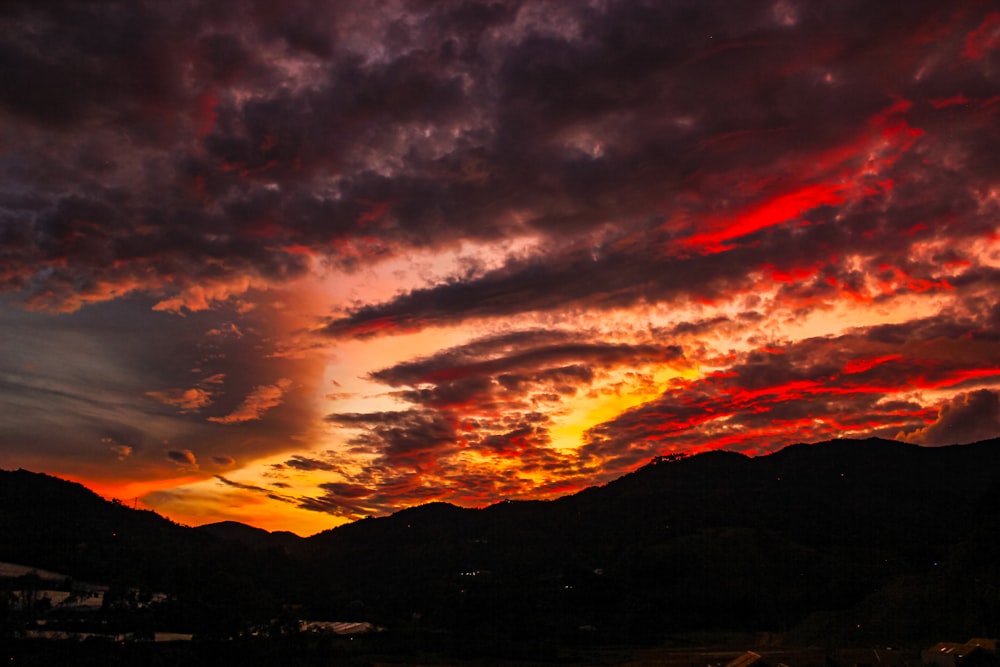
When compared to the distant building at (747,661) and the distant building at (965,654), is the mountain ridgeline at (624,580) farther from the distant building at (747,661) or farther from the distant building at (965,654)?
the distant building at (747,661)

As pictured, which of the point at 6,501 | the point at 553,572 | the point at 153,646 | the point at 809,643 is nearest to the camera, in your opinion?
the point at 153,646

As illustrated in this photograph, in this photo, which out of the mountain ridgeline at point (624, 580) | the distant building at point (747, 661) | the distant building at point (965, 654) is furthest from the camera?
the mountain ridgeline at point (624, 580)

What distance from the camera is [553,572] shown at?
520ft

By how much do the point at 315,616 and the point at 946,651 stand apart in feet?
310

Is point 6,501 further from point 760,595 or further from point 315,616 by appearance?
point 760,595

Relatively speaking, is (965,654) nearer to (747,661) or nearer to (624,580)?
(747,661)

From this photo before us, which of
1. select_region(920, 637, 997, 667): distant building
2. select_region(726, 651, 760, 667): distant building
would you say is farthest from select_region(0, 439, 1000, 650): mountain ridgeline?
select_region(726, 651, 760, 667): distant building

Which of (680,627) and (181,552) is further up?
(181,552)

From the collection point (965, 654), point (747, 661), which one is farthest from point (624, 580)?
point (965, 654)

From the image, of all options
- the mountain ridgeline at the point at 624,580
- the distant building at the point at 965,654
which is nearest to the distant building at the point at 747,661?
the distant building at the point at 965,654

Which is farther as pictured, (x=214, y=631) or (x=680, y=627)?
(x=680, y=627)

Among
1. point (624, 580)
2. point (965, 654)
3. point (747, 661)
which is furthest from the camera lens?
point (624, 580)

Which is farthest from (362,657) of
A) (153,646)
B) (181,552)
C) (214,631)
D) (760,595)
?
(760,595)

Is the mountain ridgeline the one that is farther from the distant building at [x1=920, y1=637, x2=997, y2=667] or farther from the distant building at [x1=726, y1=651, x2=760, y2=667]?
the distant building at [x1=726, y1=651, x2=760, y2=667]
